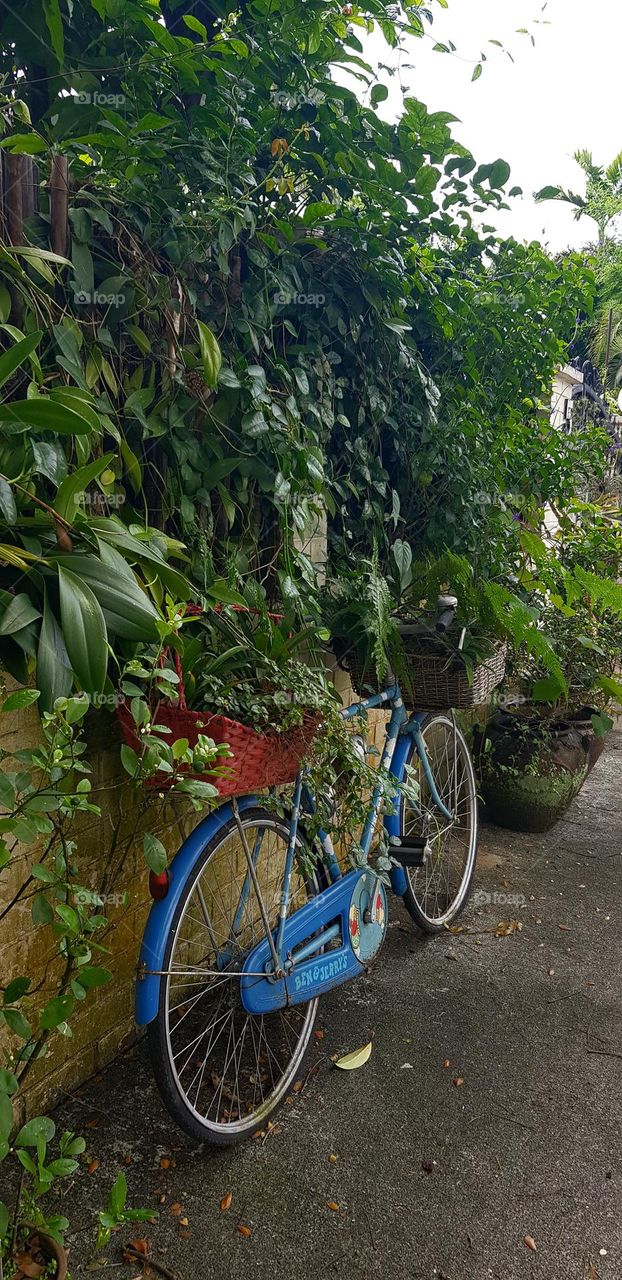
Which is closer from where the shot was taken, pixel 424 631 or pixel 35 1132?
pixel 35 1132

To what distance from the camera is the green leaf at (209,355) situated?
1.78 metres

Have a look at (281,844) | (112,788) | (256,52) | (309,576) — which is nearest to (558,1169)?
(281,844)

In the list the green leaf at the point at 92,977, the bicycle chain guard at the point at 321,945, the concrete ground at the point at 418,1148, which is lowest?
the concrete ground at the point at 418,1148

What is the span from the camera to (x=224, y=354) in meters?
2.02

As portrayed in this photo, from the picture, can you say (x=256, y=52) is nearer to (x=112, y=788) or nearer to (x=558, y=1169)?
(x=112, y=788)

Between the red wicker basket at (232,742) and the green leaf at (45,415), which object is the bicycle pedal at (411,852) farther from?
the green leaf at (45,415)

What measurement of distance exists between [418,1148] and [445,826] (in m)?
1.39

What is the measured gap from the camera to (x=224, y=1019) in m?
2.06

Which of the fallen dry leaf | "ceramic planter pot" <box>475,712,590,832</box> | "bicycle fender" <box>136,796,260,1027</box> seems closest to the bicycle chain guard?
"bicycle fender" <box>136,796,260,1027</box>

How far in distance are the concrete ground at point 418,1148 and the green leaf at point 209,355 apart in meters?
1.68

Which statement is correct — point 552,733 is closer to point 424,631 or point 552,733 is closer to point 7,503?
point 424,631

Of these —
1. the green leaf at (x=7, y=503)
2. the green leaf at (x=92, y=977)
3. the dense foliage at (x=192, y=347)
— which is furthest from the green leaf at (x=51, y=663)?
the green leaf at (x=92, y=977)

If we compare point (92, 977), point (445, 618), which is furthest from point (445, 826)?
point (92, 977)

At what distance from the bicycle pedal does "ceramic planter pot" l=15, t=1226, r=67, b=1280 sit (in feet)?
4.30
